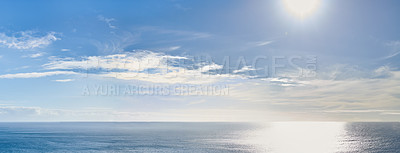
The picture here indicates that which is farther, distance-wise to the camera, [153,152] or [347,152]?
[347,152]

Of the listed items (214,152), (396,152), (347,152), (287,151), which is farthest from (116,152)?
(396,152)

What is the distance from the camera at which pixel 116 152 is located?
111 metres

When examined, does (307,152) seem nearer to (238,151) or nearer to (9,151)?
(238,151)

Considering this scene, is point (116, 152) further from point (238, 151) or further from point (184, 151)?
point (238, 151)

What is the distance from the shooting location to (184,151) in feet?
372

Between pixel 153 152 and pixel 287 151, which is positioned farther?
pixel 287 151

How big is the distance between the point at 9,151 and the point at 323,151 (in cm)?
13214

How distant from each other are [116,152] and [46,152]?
1119 inches

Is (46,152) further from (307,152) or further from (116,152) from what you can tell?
(307,152)

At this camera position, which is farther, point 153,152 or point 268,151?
point 268,151

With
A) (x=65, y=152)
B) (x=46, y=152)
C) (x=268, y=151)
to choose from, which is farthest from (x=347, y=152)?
(x=46, y=152)

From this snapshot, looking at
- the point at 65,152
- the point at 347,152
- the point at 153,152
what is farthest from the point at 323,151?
the point at 65,152

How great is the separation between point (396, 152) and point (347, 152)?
18.3 metres

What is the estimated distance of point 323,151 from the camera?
12469cm
